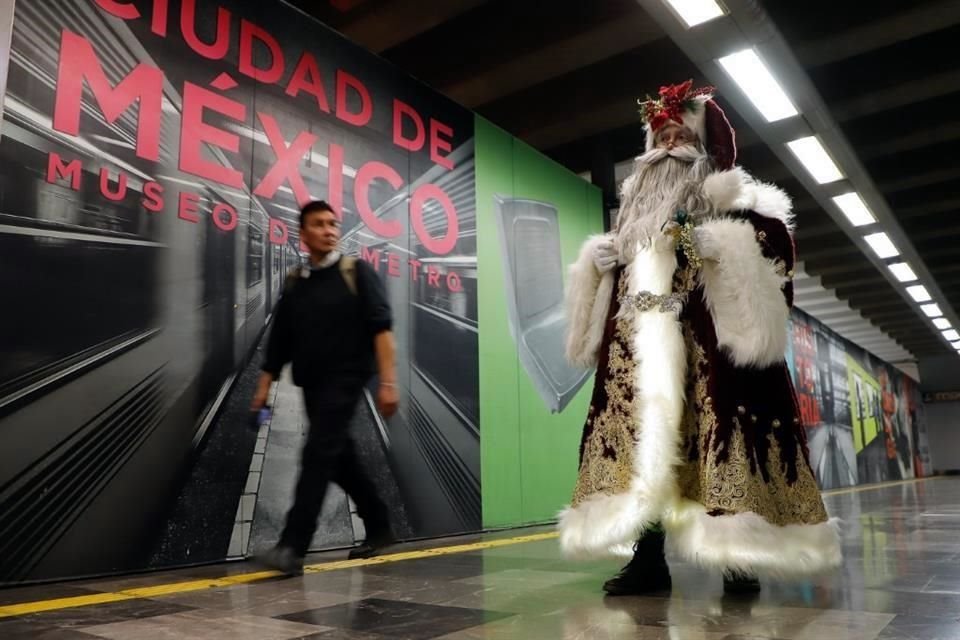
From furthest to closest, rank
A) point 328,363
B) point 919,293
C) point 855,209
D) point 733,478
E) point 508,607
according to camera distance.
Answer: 1. point 919,293
2. point 855,209
3. point 328,363
4. point 733,478
5. point 508,607

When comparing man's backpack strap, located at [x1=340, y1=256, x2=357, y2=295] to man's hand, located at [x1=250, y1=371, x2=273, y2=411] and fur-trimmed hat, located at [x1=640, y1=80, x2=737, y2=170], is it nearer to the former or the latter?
man's hand, located at [x1=250, y1=371, x2=273, y2=411]

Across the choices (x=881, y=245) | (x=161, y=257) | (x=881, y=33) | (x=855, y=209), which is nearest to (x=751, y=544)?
(x=161, y=257)

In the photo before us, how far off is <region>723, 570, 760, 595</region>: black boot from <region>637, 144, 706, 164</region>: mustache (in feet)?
4.64

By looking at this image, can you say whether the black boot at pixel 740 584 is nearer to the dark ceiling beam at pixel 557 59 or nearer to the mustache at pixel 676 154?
the mustache at pixel 676 154

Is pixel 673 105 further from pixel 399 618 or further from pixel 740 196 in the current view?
pixel 399 618

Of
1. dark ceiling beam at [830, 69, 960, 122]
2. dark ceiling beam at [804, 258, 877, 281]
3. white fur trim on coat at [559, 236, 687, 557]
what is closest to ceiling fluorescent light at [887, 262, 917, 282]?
dark ceiling beam at [804, 258, 877, 281]

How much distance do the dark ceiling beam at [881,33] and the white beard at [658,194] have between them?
3690 mm

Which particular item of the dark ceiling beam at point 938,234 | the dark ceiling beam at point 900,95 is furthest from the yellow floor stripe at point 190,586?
the dark ceiling beam at point 938,234

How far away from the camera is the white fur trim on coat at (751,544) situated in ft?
6.90

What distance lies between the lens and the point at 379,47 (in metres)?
5.76

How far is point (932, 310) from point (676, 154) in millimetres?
14573

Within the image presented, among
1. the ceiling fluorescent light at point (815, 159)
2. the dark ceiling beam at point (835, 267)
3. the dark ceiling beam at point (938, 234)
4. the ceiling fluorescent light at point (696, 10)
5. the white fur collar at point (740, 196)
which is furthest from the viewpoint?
the dark ceiling beam at point (835, 267)

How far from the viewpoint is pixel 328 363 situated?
2.87 meters

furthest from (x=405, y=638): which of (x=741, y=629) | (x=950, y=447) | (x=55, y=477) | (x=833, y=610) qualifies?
(x=950, y=447)
